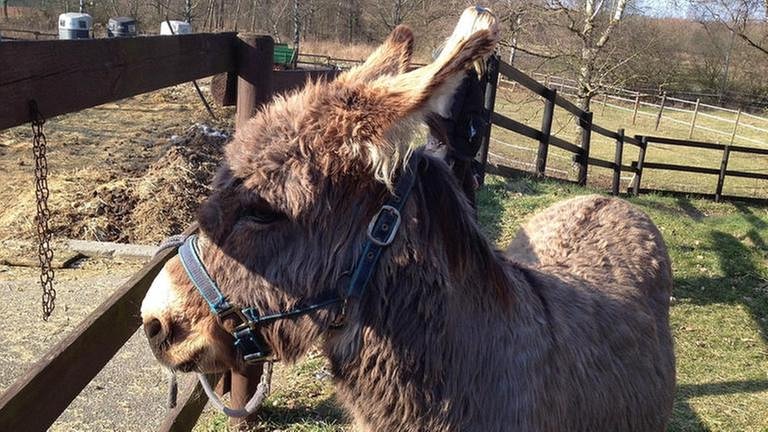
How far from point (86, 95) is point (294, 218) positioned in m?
0.90

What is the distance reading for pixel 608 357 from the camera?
2.25m

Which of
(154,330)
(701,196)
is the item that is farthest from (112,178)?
(701,196)

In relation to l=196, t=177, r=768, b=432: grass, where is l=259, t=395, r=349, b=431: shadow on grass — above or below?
below

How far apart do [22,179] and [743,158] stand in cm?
2756

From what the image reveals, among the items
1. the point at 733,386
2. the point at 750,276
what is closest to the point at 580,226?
the point at 733,386

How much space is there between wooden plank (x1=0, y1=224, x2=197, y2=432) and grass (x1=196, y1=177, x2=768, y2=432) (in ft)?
2.89

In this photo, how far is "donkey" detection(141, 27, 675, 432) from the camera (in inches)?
62.1

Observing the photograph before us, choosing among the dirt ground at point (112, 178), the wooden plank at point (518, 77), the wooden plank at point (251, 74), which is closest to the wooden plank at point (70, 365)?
the wooden plank at point (251, 74)

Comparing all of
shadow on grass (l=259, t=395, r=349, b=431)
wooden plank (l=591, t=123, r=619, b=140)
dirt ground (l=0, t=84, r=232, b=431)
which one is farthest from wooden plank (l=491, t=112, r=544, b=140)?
shadow on grass (l=259, t=395, r=349, b=431)

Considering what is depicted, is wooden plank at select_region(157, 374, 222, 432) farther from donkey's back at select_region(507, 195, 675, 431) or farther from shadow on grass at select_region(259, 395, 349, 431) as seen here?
donkey's back at select_region(507, 195, 675, 431)

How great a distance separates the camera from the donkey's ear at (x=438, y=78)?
1417 mm

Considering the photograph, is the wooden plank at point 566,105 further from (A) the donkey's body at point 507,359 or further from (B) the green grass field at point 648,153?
(A) the donkey's body at point 507,359

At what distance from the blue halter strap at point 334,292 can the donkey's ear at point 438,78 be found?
7.5 inches

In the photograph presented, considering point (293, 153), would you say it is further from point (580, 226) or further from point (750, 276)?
point (750, 276)
